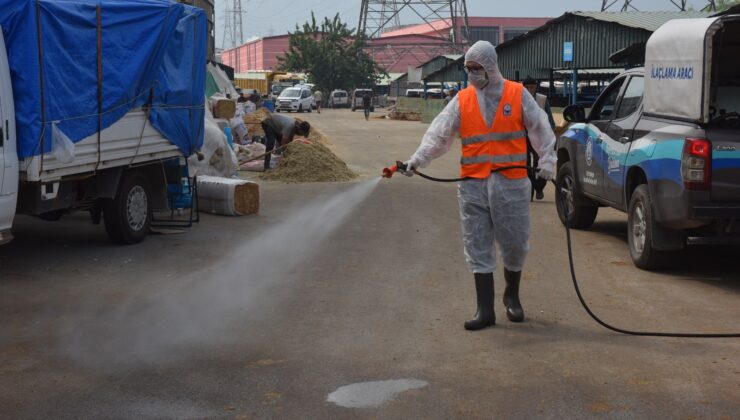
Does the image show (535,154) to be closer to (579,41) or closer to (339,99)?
(579,41)

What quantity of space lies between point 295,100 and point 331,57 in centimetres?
2501

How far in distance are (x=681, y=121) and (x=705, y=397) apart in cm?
403

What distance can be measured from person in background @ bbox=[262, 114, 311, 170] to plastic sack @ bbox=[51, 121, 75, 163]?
10.1 meters

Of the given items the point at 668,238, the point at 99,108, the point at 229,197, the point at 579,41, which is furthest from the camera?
the point at 579,41

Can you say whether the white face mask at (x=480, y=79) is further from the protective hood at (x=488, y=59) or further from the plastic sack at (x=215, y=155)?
the plastic sack at (x=215, y=155)

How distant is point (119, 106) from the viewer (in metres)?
10.5

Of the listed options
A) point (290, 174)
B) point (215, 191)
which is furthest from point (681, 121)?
point (290, 174)

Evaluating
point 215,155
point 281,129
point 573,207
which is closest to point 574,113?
point 573,207

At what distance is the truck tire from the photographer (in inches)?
424

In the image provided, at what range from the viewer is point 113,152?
1044 centimetres

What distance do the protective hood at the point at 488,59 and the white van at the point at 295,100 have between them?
Result: 55457 millimetres

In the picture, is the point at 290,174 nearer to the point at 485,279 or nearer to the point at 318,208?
the point at 318,208

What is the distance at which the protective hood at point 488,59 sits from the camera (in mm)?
6914

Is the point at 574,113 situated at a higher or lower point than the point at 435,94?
lower
